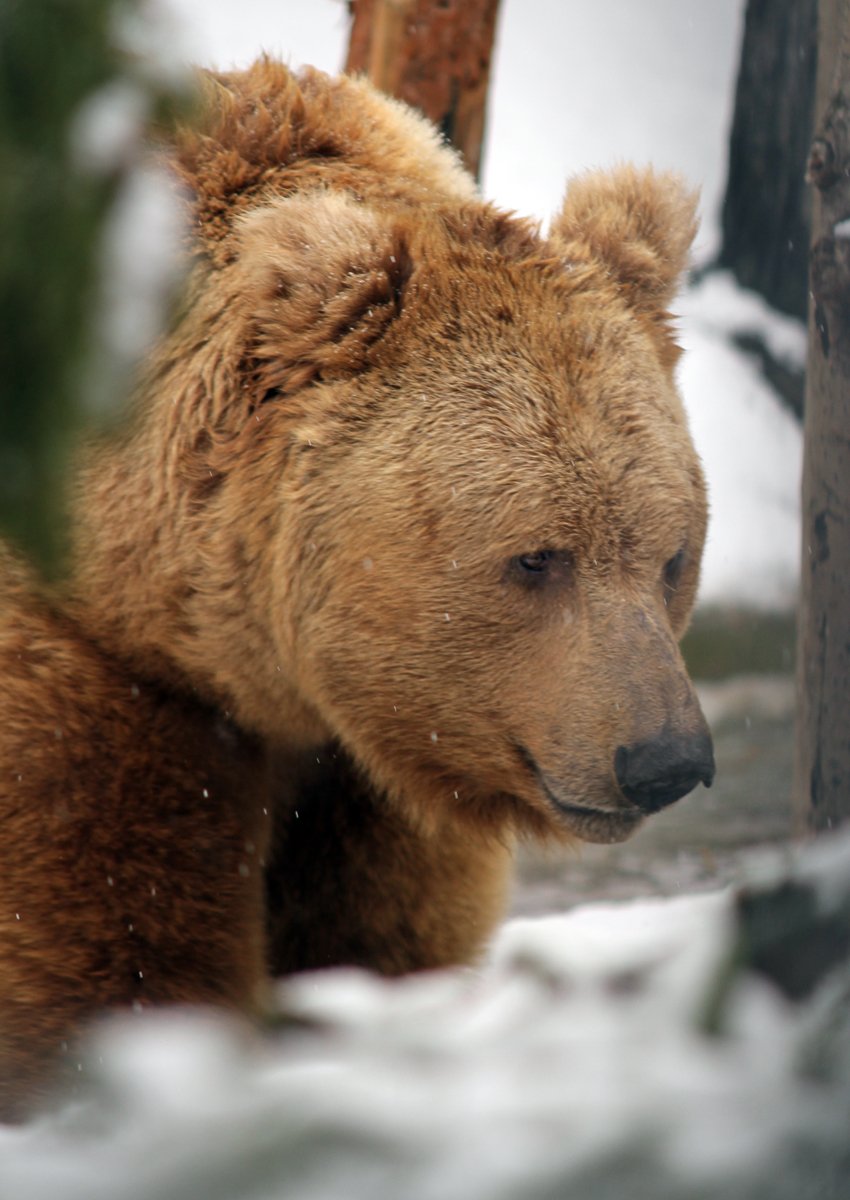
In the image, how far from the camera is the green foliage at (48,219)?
4.59ft

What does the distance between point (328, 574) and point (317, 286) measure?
1.82 ft

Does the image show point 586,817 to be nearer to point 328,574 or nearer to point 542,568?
point 542,568

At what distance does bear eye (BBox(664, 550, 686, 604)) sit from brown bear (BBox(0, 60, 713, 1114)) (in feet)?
0.06

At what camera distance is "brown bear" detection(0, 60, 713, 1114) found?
2715mm

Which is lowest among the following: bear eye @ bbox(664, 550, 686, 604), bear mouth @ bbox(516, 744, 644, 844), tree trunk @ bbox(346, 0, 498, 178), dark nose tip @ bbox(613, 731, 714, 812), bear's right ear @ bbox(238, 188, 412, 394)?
bear mouth @ bbox(516, 744, 644, 844)

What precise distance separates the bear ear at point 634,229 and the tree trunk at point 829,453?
0.33 metres

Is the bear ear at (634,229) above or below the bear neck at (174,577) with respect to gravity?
above

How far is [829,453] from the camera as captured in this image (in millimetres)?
2926

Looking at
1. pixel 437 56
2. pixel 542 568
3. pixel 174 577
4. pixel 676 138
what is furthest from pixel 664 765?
pixel 676 138

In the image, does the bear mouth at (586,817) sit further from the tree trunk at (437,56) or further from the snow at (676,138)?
the snow at (676,138)

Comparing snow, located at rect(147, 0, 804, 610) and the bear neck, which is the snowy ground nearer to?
the bear neck

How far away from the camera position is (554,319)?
2850mm

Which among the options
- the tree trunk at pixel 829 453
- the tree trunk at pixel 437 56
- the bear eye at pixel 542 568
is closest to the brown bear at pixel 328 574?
the bear eye at pixel 542 568

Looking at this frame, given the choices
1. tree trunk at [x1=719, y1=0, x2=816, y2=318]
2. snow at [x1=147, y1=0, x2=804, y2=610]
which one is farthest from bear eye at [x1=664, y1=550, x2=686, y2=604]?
tree trunk at [x1=719, y1=0, x2=816, y2=318]
